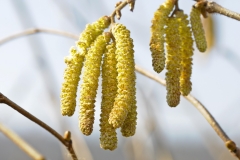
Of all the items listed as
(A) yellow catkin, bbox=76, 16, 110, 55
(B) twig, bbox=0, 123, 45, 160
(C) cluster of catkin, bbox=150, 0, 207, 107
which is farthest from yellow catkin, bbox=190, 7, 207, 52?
(B) twig, bbox=0, 123, 45, 160

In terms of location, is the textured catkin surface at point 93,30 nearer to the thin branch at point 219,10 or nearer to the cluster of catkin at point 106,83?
the cluster of catkin at point 106,83

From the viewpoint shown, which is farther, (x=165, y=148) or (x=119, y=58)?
(x=165, y=148)

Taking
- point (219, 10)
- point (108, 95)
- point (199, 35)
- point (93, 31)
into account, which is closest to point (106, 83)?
point (108, 95)

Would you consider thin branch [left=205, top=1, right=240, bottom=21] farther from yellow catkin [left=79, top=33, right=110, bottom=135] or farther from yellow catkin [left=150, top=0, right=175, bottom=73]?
yellow catkin [left=79, top=33, right=110, bottom=135]

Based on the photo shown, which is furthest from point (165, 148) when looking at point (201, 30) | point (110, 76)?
point (110, 76)

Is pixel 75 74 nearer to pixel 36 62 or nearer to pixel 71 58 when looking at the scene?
pixel 71 58

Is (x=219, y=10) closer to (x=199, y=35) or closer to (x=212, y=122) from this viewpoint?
(x=199, y=35)

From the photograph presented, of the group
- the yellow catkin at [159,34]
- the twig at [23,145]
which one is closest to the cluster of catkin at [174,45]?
the yellow catkin at [159,34]

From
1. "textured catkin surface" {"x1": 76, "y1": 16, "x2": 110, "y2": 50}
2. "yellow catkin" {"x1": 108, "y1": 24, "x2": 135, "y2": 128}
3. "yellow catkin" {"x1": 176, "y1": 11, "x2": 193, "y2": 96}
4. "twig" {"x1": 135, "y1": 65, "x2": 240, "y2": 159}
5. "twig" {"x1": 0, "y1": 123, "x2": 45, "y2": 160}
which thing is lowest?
"twig" {"x1": 135, "y1": 65, "x2": 240, "y2": 159}
